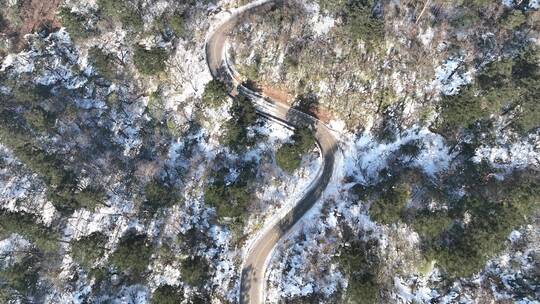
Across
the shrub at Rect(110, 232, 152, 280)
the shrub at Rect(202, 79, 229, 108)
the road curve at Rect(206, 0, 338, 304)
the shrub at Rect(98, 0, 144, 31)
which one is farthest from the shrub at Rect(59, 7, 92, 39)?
the shrub at Rect(110, 232, 152, 280)

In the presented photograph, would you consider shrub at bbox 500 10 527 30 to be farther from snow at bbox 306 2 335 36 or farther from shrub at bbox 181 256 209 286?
shrub at bbox 181 256 209 286

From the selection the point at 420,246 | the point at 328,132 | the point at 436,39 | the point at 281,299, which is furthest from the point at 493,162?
the point at 281,299

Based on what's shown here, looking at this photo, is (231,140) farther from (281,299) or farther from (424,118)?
(424,118)

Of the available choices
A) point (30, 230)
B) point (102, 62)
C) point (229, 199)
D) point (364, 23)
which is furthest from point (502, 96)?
point (30, 230)

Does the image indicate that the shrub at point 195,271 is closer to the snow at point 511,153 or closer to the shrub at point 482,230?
the shrub at point 482,230

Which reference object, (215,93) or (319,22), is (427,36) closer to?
(319,22)

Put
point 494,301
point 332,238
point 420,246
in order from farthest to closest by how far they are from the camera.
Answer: point 332,238 → point 420,246 → point 494,301

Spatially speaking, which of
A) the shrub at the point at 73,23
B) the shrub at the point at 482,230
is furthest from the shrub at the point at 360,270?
the shrub at the point at 73,23

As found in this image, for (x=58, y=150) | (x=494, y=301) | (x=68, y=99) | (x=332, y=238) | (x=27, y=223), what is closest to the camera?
(x=494, y=301)
